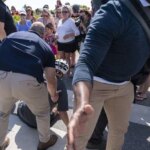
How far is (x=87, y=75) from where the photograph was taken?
56.0 inches

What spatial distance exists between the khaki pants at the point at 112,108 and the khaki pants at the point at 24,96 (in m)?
0.82

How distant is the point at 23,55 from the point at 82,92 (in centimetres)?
190

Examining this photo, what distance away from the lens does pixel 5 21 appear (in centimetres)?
402

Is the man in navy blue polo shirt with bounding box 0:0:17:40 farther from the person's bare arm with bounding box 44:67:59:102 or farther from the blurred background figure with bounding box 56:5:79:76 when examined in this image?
the blurred background figure with bounding box 56:5:79:76

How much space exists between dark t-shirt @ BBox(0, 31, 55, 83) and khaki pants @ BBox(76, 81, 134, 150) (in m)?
0.88

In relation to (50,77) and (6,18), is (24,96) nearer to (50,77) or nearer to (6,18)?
(50,77)

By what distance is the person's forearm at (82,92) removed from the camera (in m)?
1.27

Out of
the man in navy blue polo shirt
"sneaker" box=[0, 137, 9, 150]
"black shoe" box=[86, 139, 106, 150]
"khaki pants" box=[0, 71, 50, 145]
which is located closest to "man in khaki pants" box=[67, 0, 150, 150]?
"khaki pants" box=[0, 71, 50, 145]

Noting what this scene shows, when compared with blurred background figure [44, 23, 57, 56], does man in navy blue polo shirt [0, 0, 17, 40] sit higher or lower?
higher

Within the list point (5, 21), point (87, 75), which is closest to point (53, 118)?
point (5, 21)

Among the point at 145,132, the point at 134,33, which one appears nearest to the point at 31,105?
the point at 145,132

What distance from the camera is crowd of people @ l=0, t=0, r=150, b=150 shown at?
1485 mm

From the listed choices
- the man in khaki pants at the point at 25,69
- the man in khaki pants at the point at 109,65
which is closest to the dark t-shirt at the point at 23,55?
the man in khaki pants at the point at 25,69

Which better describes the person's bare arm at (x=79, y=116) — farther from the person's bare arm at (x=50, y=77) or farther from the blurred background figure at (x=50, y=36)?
the blurred background figure at (x=50, y=36)
